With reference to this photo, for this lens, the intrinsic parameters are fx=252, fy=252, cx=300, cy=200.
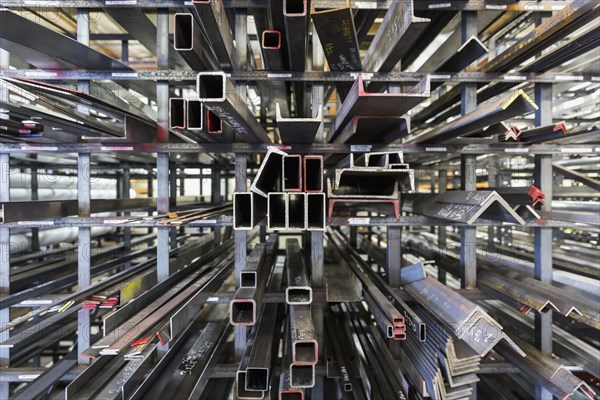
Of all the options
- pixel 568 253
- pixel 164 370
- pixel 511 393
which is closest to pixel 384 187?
pixel 164 370

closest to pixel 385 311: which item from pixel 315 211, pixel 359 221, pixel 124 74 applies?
pixel 359 221

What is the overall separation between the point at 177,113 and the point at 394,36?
49.8 inches

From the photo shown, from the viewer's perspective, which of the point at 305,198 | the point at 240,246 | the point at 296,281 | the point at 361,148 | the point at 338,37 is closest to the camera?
the point at 305,198

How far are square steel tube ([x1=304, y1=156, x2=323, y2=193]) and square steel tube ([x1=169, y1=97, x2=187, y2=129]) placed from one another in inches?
27.9

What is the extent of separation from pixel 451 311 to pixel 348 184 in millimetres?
970

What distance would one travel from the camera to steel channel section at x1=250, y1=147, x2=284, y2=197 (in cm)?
121

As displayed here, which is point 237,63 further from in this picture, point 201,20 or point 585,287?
point 585,287

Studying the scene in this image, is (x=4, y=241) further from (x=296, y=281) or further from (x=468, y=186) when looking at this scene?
(x=468, y=186)

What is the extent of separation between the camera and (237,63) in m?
1.79

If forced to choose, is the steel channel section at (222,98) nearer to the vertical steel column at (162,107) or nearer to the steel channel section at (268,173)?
the steel channel section at (268,173)

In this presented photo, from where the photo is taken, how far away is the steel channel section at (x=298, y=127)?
1256 mm

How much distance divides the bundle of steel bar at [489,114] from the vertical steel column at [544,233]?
804 millimetres

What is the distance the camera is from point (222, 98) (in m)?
1.08

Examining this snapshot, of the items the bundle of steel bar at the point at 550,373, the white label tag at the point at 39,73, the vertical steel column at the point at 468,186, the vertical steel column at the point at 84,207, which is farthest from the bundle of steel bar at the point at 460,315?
the white label tag at the point at 39,73
